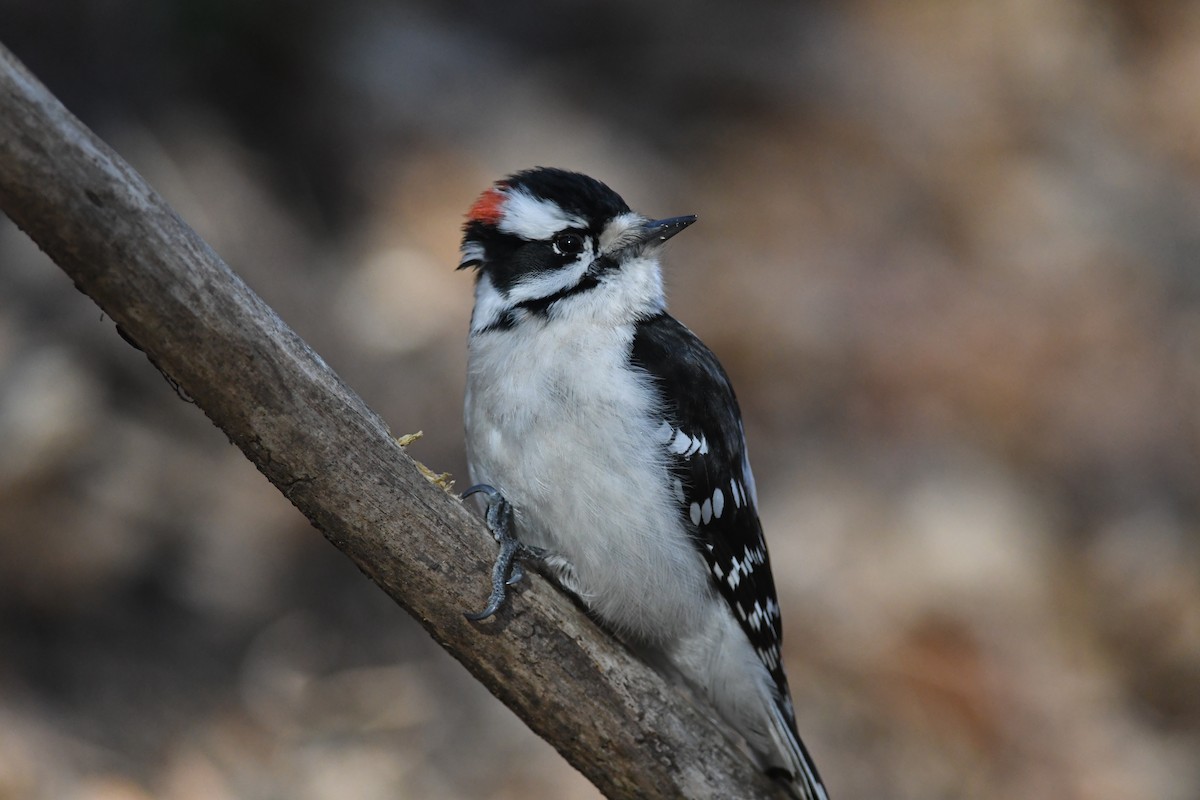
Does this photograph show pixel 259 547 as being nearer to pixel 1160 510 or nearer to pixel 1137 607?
pixel 1137 607

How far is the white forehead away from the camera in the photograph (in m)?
2.91

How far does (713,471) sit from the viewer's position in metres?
2.85

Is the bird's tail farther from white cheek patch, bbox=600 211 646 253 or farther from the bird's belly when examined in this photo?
white cheek patch, bbox=600 211 646 253

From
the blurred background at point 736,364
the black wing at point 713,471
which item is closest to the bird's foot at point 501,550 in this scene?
the black wing at point 713,471

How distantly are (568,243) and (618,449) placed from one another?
636 mm

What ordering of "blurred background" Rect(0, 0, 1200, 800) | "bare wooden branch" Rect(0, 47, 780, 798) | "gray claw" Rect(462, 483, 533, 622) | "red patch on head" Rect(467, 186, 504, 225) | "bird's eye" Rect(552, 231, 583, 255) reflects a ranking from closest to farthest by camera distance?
"bare wooden branch" Rect(0, 47, 780, 798), "gray claw" Rect(462, 483, 533, 622), "bird's eye" Rect(552, 231, 583, 255), "red patch on head" Rect(467, 186, 504, 225), "blurred background" Rect(0, 0, 1200, 800)

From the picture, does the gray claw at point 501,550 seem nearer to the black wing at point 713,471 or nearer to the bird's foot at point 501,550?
the bird's foot at point 501,550

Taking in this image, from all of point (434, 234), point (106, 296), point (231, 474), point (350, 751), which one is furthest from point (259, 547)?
point (106, 296)

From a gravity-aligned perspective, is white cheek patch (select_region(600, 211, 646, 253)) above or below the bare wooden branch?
above

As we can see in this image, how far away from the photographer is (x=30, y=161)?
1.80 m

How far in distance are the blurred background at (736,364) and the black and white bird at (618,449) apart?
953 millimetres

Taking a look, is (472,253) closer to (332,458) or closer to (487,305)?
(487,305)

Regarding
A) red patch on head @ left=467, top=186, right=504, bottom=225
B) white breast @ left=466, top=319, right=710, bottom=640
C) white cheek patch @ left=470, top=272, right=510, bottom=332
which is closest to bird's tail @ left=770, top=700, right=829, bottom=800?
white breast @ left=466, top=319, right=710, bottom=640

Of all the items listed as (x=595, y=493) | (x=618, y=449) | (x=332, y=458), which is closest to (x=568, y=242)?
(x=618, y=449)
